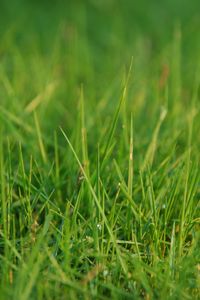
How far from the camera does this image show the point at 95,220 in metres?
1.46

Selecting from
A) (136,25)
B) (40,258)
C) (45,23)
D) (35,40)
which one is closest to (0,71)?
(35,40)

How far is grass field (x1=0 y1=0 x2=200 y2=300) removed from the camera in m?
1.38

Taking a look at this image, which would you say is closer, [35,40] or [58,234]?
[58,234]

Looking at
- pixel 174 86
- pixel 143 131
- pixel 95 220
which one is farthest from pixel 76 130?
pixel 174 86

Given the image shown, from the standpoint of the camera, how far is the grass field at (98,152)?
1377mm

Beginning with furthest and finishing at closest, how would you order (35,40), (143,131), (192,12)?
(192,12) < (35,40) < (143,131)

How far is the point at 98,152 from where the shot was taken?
4.78 ft

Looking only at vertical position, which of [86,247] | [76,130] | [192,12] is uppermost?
[192,12]

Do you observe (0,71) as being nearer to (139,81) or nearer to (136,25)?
(139,81)

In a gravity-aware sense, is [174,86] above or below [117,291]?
above

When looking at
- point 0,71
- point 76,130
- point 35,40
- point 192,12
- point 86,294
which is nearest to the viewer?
point 86,294

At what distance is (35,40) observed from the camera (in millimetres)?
2699

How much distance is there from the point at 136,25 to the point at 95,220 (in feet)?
5.27

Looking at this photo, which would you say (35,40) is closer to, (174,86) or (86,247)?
(174,86)
